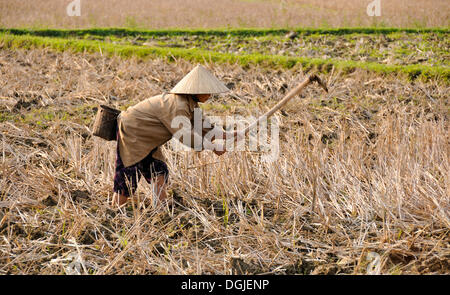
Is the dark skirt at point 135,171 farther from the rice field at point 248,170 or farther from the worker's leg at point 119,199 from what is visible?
the rice field at point 248,170

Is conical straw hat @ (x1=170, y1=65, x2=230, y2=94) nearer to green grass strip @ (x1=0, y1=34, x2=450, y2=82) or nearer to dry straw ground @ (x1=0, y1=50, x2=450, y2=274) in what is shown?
dry straw ground @ (x1=0, y1=50, x2=450, y2=274)

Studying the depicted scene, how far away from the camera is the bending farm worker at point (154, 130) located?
121 inches

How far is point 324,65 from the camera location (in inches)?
271

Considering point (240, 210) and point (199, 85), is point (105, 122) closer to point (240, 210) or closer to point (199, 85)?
point (199, 85)

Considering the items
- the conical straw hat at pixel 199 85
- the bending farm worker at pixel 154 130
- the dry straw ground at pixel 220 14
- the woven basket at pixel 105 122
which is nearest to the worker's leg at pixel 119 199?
the bending farm worker at pixel 154 130

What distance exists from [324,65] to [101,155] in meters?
3.76

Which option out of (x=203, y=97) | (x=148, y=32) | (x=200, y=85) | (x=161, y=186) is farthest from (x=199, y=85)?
(x=148, y=32)

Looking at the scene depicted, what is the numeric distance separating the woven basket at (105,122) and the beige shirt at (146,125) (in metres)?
0.10

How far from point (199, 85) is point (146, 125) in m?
0.46

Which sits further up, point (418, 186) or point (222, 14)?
point (222, 14)

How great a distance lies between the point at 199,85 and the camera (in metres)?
3.01
